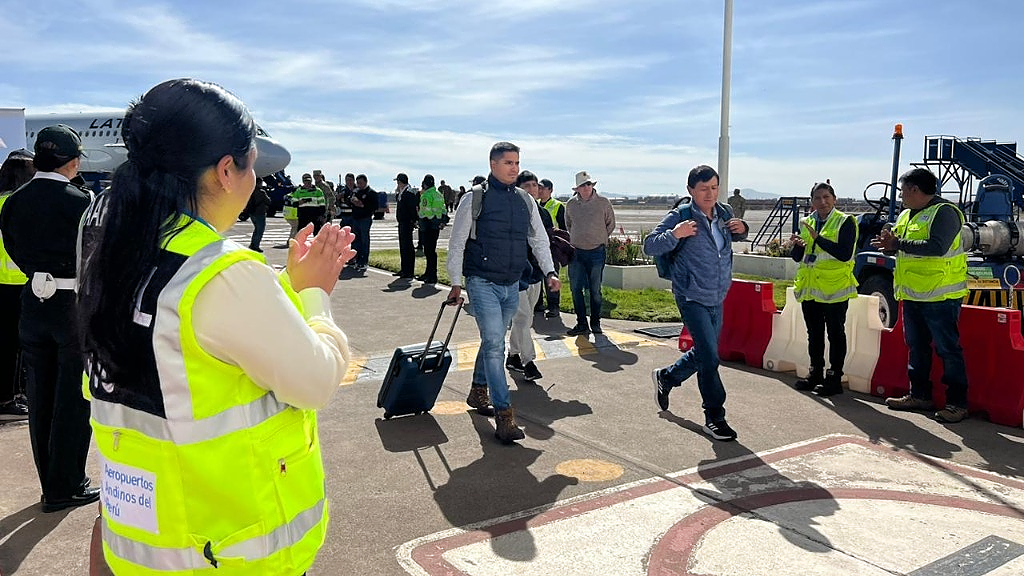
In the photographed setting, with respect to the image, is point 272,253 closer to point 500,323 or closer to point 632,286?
point 632,286

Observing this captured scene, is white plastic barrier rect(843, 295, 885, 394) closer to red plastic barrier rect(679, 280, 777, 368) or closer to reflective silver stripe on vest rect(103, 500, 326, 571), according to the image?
red plastic barrier rect(679, 280, 777, 368)

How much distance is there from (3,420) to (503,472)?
3.86m

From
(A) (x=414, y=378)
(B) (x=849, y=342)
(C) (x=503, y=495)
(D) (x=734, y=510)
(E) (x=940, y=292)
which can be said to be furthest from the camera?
(B) (x=849, y=342)

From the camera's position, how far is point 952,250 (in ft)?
20.4

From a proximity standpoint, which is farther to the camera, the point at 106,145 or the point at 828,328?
the point at 106,145

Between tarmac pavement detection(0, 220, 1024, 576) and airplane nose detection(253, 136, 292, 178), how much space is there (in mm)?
21767

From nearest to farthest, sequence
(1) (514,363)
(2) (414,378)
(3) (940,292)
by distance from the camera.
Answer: (2) (414,378) → (3) (940,292) → (1) (514,363)

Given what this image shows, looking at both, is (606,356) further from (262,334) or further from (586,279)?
(262,334)

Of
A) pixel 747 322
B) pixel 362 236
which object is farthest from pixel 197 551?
pixel 362 236

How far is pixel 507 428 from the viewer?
5.47 metres

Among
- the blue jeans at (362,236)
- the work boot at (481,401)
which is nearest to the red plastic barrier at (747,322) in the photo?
the work boot at (481,401)

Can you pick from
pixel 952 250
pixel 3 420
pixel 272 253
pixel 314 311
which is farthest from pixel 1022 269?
pixel 272 253

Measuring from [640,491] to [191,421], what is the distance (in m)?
3.40

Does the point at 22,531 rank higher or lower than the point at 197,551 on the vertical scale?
lower
